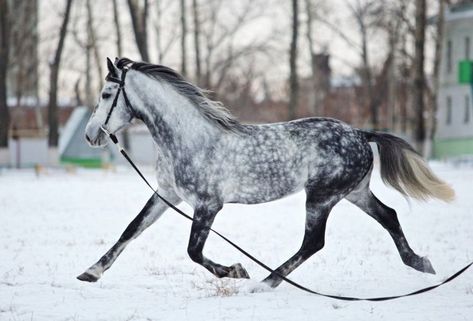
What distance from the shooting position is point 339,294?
22.9 ft

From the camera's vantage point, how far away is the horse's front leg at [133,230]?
7.21 m

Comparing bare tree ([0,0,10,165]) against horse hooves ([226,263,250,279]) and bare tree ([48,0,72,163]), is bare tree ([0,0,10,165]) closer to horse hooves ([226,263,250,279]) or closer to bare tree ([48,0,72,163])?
bare tree ([48,0,72,163])

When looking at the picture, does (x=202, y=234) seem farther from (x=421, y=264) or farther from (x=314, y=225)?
(x=421, y=264)

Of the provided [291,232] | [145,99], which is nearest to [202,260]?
[145,99]

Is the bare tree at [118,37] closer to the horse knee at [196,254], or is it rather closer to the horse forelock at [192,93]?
the horse forelock at [192,93]

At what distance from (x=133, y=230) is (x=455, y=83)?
37.0 meters

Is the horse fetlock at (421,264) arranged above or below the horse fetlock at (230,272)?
below

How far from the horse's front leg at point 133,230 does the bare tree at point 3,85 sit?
23.5 metres

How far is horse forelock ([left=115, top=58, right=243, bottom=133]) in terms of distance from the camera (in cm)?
722

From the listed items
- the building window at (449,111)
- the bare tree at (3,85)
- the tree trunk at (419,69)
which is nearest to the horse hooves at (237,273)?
the tree trunk at (419,69)

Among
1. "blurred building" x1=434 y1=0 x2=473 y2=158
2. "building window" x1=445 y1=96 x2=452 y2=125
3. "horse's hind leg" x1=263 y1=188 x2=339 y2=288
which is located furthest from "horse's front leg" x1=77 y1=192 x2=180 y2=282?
"building window" x1=445 y1=96 x2=452 y2=125

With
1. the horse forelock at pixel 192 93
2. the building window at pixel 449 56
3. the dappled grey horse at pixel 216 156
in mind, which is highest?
the building window at pixel 449 56

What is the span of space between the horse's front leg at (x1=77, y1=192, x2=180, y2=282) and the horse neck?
0.46m

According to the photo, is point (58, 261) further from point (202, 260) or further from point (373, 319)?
point (373, 319)
